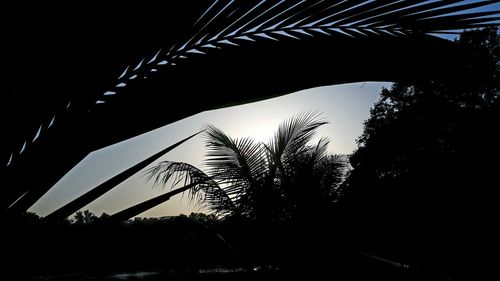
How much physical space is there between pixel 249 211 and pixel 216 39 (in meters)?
5.25

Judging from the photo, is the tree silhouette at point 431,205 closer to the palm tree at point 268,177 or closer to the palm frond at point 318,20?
the palm tree at point 268,177

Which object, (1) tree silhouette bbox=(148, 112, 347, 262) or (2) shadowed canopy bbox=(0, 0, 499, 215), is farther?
(1) tree silhouette bbox=(148, 112, 347, 262)

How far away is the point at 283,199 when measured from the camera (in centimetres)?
584

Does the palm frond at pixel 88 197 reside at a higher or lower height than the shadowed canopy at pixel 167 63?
lower

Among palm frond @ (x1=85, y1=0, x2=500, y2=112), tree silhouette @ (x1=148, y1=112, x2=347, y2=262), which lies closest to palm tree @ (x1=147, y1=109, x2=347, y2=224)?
tree silhouette @ (x1=148, y1=112, x2=347, y2=262)

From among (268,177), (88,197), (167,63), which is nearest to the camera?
(88,197)

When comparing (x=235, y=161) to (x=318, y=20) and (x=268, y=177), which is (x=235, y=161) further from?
(x=318, y=20)

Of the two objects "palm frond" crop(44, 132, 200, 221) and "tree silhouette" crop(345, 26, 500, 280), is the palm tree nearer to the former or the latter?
"tree silhouette" crop(345, 26, 500, 280)

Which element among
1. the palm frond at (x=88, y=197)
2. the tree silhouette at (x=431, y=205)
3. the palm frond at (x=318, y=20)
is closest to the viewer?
the palm frond at (x=88, y=197)

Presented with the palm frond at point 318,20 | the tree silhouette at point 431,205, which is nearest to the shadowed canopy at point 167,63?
the palm frond at point 318,20

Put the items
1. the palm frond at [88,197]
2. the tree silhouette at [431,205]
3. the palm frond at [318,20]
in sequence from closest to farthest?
the palm frond at [88,197] → the palm frond at [318,20] → the tree silhouette at [431,205]

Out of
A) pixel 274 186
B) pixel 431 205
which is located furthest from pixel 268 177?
pixel 431 205

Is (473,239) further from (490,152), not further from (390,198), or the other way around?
(390,198)

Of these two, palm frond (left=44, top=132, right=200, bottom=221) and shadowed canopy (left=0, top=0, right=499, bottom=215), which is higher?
shadowed canopy (left=0, top=0, right=499, bottom=215)
